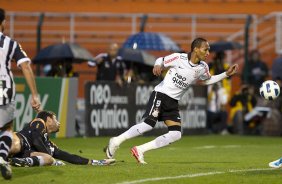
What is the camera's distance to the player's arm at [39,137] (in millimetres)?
12273

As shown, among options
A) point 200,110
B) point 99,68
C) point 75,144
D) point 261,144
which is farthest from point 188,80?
point 200,110

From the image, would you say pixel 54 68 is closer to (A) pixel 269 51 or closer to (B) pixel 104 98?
(B) pixel 104 98

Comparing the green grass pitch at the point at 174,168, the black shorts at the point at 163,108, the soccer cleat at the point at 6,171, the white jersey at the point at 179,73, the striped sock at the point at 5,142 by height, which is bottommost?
the green grass pitch at the point at 174,168

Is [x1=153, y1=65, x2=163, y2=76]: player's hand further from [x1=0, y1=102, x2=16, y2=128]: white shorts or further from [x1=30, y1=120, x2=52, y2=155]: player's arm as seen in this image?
[x1=0, y1=102, x2=16, y2=128]: white shorts

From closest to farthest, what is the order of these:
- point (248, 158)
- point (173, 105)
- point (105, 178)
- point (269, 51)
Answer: point (105, 178) < point (173, 105) < point (248, 158) < point (269, 51)

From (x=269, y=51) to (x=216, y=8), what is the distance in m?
3.24

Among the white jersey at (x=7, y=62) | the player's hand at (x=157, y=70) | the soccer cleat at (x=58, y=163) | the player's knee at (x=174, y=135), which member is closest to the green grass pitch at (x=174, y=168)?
the soccer cleat at (x=58, y=163)

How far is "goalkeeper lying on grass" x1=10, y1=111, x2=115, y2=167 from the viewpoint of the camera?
11867mm

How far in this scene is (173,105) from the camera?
45.5 ft

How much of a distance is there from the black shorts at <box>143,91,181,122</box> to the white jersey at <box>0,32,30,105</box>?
3.97 m

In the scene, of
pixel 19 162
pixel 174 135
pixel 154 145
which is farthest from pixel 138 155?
pixel 19 162

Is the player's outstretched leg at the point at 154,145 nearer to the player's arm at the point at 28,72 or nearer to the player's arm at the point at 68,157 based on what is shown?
the player's arm at the point at 68,157

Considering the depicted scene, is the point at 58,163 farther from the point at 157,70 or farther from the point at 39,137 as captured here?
the point at 157,70

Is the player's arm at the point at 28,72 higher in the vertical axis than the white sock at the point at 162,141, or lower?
higher
